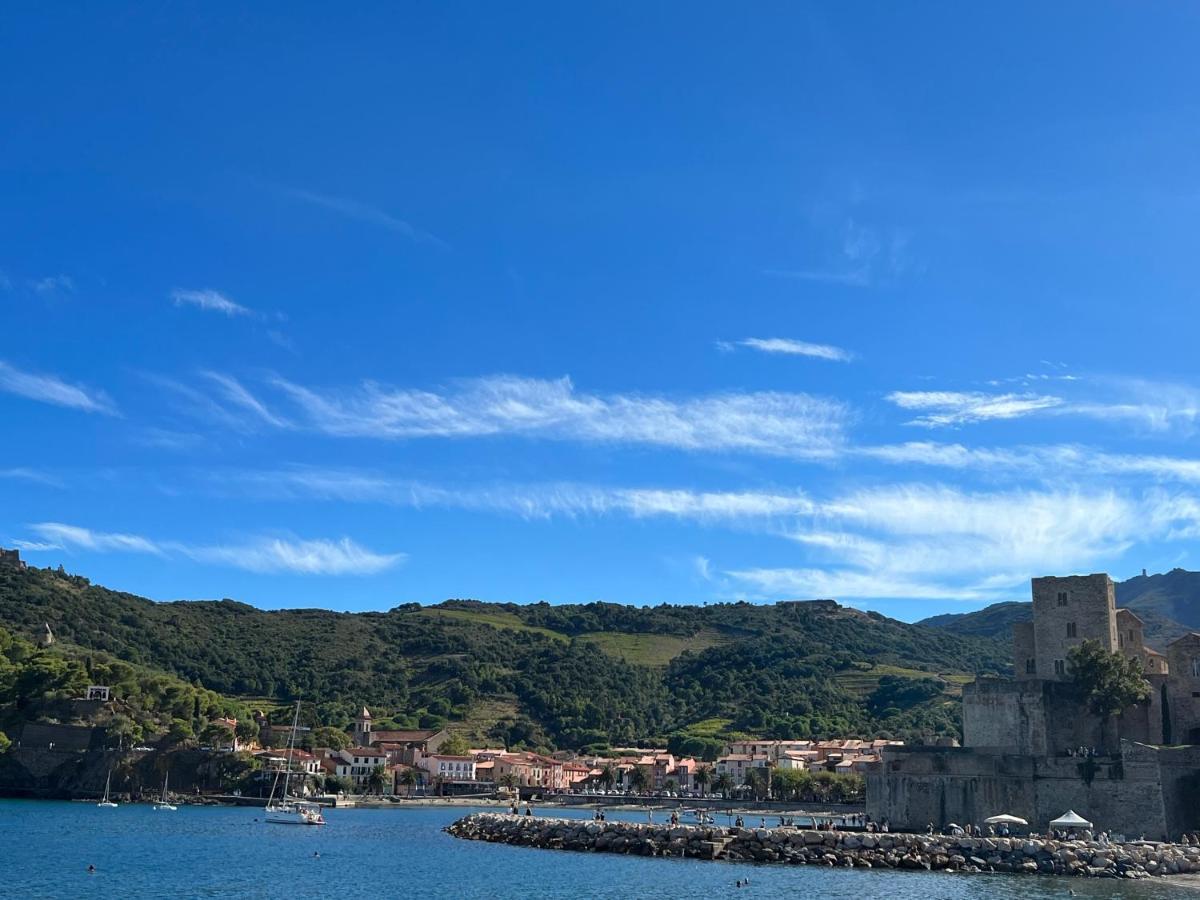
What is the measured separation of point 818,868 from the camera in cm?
4541

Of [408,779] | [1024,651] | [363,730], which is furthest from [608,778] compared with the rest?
Answer: [1024,651]

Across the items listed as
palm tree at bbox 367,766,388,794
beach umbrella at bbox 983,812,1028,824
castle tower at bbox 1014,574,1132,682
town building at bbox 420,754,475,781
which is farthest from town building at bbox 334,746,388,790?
beach umbrella at bbox 983,812,1028,824

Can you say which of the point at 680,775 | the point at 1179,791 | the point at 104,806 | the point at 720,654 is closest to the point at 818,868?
the point at 1179,791

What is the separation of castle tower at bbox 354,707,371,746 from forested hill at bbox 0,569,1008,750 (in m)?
5.77

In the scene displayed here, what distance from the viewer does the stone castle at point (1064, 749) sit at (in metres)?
49.2

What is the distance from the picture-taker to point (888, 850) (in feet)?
151

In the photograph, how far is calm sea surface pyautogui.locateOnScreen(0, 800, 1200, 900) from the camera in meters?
37.8

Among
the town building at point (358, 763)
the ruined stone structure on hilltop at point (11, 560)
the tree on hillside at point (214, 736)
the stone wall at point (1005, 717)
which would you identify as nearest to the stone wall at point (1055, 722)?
the stone wall at point (1005, 717)

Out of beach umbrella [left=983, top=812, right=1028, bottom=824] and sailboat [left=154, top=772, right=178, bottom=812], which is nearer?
beach umbrella [left=983, top=812, right=1028, bottom=824]

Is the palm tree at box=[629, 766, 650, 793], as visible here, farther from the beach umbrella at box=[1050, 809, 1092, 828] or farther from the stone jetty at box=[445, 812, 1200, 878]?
the beach umbrella at box=[1050, 809, 1092, 828]

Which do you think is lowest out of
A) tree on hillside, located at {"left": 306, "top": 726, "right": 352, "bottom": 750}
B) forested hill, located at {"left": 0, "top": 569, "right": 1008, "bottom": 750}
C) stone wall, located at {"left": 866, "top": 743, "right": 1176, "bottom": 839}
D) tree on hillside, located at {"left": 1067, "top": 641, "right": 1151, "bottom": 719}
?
stone wall, located at {"left": 866, "top": 743, "right": 1176, "bottom": 839}

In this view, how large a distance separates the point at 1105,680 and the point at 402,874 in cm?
3169

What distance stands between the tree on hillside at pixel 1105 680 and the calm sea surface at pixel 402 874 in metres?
11.6

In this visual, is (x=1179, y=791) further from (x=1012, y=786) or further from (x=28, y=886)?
(x=28, y=886)
